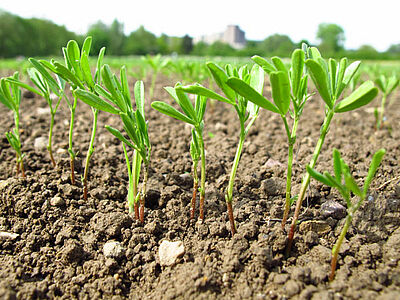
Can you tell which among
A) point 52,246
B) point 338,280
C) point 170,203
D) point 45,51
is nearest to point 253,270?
point 338,280

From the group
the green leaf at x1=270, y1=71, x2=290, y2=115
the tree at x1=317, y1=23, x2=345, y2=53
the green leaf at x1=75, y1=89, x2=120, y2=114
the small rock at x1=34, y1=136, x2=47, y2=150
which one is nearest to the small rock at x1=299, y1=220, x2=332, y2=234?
the green leaf at x1=270, y1=71, x2=290, y2=115

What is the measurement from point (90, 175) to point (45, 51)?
37.0 metres

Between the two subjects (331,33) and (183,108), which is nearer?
(183,108)

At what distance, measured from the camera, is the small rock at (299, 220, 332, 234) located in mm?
1110

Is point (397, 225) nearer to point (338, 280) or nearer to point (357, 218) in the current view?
point (357, 218)

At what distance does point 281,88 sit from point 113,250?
79 cm

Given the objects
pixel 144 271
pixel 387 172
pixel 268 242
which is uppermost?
pixel 387 172

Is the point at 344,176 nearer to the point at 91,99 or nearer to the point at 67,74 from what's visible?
the point at 91,99

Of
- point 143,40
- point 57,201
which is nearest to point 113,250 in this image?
point 57,201

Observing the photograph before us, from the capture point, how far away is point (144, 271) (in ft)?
3.39

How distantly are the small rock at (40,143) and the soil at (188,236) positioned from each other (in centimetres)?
15

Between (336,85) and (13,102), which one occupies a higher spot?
(336,85)

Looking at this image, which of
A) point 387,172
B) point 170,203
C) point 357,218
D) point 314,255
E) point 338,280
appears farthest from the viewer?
point 387,172

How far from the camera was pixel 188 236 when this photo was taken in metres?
1.14
